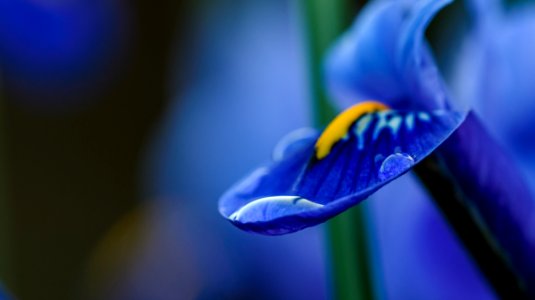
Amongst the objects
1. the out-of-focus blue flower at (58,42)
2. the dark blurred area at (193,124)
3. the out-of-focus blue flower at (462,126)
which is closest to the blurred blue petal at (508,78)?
the out-of-focus blue flower at (462,126)

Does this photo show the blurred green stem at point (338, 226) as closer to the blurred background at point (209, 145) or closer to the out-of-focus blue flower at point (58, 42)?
the blurred background at point (209, 145)

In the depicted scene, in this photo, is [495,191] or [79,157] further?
[79,157]

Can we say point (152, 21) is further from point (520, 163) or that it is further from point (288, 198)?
point (288, 198)

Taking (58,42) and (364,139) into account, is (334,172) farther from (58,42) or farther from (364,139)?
(58,42)

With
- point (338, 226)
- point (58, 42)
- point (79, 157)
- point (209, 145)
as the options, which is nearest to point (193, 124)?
point (209, 145)

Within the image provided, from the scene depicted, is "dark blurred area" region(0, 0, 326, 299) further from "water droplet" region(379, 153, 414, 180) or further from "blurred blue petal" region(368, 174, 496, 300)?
"water droplet" region(379, 153, 414, 180)

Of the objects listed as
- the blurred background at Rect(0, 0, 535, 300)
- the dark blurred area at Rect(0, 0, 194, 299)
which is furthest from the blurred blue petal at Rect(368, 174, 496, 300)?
the dark blurred area at Rect(0, 0, 194, 299)
